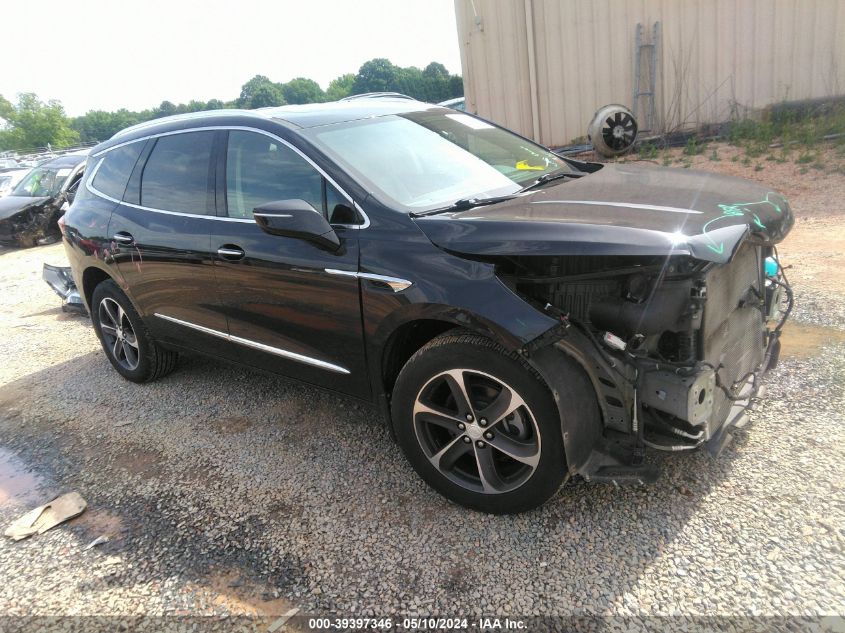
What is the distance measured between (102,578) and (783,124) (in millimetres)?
11439

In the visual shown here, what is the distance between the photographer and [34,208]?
13102mm

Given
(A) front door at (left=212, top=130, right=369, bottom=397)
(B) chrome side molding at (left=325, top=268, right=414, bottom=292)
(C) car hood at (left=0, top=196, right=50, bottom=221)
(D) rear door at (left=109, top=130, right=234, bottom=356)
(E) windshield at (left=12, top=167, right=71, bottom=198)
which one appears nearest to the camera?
(B) chrome side molding at (left=325, top=268, right=414, bottom=292)

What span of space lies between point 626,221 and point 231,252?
213cm

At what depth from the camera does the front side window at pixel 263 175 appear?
10.2 feet

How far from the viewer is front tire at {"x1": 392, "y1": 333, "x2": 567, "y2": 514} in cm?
246

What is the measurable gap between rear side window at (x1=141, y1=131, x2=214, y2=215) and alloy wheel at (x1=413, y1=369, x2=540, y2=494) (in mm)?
1850

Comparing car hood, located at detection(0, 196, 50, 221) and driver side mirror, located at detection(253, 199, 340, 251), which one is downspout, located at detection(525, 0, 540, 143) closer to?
driver side mirror, located at detection(253, 199, 340, 251)

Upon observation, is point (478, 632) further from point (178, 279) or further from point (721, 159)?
point (721, 159)

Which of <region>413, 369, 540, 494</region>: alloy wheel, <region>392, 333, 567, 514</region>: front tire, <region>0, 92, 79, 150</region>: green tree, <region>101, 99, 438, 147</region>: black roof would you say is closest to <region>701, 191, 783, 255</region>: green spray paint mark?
<region>392, 333, 567, 514</region>: front tire

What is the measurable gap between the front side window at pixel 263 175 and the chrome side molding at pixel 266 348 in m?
0.74

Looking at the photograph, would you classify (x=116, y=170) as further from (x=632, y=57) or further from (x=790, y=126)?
(x=790, y=126)

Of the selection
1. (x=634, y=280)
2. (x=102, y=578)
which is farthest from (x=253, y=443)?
(x=634, y=280)

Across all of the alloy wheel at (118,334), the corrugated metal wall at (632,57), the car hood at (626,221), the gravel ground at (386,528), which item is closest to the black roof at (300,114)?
the car hood at (626,221)

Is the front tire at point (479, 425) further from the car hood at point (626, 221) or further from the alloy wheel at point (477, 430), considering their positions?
the car hood at point (626, 221)
